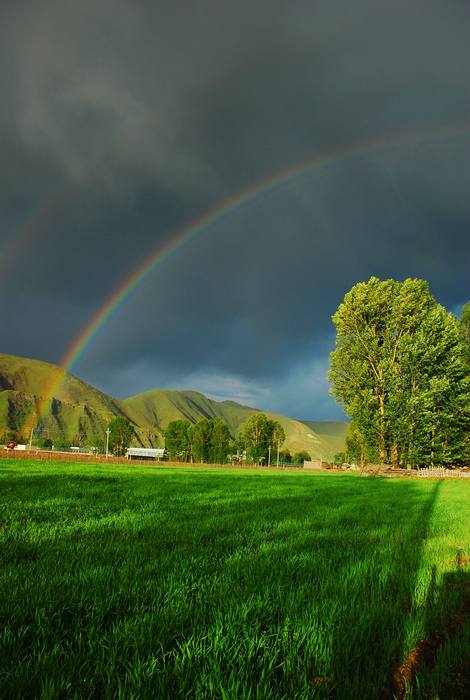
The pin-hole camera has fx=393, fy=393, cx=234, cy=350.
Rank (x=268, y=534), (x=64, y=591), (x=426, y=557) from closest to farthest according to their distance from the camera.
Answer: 1. (x=64, y=591)
2. (x=426, y=557)
3. (x=268, y=534)

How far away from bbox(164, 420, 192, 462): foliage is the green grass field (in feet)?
534

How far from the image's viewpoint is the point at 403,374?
37.6m

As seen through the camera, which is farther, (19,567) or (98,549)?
(98,549)

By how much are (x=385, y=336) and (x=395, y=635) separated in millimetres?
39214

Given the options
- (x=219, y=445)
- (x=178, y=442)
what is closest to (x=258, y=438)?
(x=219, y=445)

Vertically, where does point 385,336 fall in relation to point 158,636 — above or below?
above

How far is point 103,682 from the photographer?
85.0 inches

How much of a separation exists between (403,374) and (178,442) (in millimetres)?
141949

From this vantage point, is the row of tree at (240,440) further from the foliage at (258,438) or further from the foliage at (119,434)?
the foliage at (119,434)

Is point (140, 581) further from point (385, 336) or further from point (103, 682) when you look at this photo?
point (385, 336)

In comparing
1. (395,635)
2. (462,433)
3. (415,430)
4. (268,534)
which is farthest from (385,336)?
(395,635)

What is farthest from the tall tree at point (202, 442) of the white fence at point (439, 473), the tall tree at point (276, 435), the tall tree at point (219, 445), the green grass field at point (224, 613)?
the green grass field at point (224, 613)

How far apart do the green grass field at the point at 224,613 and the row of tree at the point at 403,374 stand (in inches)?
1283

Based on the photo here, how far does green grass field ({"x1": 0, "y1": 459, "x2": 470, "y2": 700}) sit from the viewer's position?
2.23 metres
